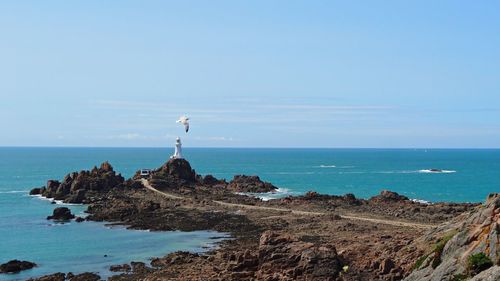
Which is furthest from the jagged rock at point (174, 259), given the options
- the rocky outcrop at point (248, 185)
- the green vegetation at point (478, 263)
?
the rocky outcrop at point (248, 185)

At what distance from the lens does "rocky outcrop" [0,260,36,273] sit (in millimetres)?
41781

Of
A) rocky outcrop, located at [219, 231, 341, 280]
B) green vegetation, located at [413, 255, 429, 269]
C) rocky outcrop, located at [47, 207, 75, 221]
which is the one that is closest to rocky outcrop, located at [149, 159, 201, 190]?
rocky outcrop, located at [47, 207, 75, 221]

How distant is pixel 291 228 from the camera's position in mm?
55531

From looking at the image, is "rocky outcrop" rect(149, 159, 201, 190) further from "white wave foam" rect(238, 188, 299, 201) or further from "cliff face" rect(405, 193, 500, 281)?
"cliff face" rect(405, 193, 500, 281)

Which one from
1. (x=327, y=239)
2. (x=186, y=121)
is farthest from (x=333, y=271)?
(x=186, y=121)

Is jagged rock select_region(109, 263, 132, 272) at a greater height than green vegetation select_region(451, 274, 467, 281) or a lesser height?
lesser

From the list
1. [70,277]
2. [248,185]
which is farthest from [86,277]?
[248,185]

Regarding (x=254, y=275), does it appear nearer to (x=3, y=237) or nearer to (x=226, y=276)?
(x=226, y=276)

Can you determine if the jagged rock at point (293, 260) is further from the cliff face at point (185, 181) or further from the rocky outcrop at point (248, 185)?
the rocky outcrop at point (248, 185)

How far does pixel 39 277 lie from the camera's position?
3953 cm

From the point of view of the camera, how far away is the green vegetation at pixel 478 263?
799 inches

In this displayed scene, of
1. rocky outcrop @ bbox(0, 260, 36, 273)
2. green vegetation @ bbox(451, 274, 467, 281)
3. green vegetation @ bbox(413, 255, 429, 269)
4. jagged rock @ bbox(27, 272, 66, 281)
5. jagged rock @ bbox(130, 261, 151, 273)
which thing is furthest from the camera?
rocky outcrop @ bbox(0, 260, 36, 273)

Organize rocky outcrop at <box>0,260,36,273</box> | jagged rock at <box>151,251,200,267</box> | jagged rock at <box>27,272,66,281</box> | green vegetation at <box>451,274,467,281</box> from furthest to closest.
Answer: jagged rock at <box>151,251,200,267</box> → rocky outcrop at <box>0,260,36,273</box> → jagged rock at <box>27,272,66,281</box> → green vegetation at <box>451,274,467,281</box>

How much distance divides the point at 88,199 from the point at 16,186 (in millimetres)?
38996
